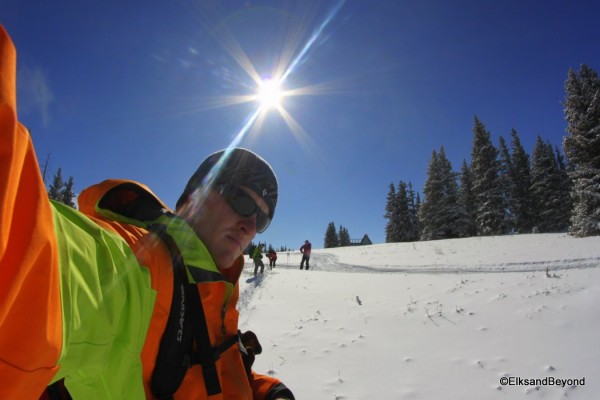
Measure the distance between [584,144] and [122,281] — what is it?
33.0 metres

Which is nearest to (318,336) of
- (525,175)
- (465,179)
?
(465,179)

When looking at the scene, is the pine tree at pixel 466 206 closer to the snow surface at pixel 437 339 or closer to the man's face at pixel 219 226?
the snow surface at pixel 437 339

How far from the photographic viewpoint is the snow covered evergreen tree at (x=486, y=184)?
113 feet

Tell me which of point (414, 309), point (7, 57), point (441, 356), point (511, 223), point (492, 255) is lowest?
point (441, 356)

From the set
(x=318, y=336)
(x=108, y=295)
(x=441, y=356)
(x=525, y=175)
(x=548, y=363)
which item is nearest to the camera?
(x=108, y=295)

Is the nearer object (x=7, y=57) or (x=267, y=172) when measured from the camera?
(x=7, y=57)

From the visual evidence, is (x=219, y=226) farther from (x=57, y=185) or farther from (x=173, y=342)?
(x=57, y=185)

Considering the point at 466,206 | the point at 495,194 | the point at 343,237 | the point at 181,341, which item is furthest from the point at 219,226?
the point at 343,237

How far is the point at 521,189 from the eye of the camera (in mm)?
40812

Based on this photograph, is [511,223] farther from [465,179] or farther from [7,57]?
[7,57]

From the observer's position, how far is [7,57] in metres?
0.44

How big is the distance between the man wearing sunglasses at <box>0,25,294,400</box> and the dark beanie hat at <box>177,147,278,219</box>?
0.01 meters

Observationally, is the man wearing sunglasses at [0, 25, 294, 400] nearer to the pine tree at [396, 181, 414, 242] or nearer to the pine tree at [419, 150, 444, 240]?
the pine tree at [419, 150, 444, 240]

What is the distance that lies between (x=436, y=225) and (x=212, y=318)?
139 feet
